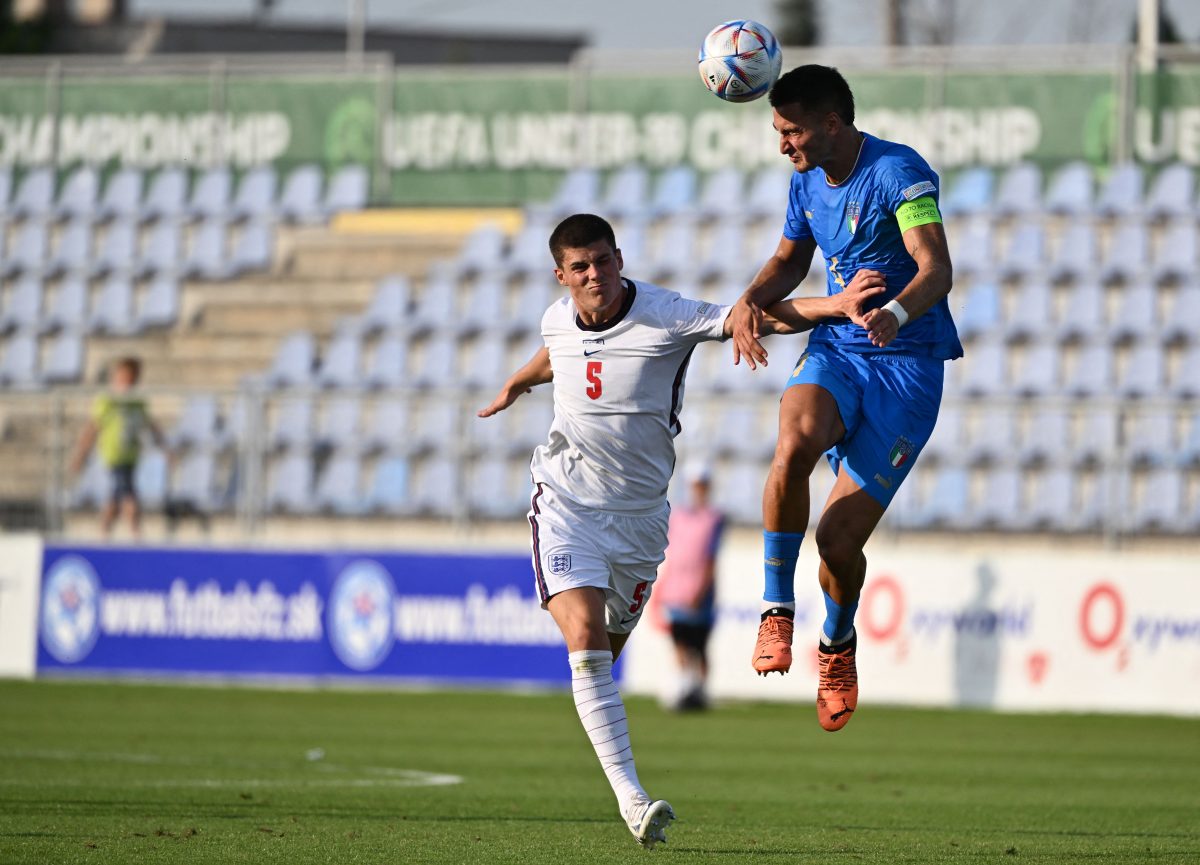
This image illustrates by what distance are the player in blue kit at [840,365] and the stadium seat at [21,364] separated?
59.3 feet

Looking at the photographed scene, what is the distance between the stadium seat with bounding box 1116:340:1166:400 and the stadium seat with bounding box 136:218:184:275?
39.4ft

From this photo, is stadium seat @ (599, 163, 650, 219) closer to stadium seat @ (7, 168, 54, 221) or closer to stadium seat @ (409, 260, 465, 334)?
stadium seat @ (409, 260, 465, 334)

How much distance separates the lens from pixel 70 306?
25.6 m

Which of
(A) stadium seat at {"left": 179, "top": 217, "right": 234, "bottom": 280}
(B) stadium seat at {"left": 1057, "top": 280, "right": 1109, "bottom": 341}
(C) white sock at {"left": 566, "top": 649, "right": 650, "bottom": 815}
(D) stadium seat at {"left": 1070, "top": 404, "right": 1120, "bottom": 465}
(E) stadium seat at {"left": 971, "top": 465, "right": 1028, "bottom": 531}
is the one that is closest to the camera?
(C) white sock at {"left": 566, "top": 649, "right": 650, "bottom": 815}

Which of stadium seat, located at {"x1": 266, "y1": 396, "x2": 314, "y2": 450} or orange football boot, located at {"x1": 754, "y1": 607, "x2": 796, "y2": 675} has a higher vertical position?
stadium seat, located at {"x1": 266, "y1": 396, "x2": 314, "y2": 450}

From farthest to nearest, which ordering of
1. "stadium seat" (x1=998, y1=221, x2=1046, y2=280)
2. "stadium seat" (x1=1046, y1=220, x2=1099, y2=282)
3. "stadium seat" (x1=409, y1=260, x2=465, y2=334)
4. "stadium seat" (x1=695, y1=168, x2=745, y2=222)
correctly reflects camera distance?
1. "stadium seat" (x1=409, y1=260, x2=465, y2=334)
2. "stadium seat" (x1=695, y1=168, x2=745, y2=222)
3. "stadium seat" (x1=998, y1=221, x2=1046, y2=280)
4. "stadium seat" (x1=1046, y1=220, x2=1099, y2=282)

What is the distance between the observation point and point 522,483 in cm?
1922

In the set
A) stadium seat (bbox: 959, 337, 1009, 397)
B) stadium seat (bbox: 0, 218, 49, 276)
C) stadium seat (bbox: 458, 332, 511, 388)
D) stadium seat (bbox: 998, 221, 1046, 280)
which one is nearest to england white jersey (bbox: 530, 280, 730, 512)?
stadium seat (bbox: 959, 337, 1009, 397)

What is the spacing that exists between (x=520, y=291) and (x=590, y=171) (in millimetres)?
2004

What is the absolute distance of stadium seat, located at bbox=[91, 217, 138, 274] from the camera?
25922 millimetres

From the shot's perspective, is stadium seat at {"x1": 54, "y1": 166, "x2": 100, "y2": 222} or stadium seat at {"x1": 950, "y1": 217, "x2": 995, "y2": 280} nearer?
stadium seat at {"x1": 950, "y1": 217, "x2": 995, "y2": 280}

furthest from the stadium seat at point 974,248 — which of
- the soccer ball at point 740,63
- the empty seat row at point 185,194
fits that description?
A: the soccer ball at point 740,63

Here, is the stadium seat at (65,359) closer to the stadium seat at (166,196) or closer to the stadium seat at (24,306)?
the stadium seat at (24,306)

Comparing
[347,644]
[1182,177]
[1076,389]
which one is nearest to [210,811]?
[347,644]
